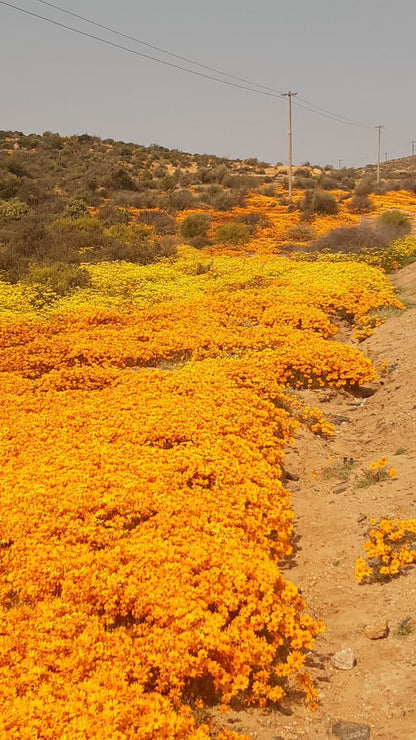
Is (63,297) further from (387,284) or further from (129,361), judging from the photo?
(387,284)

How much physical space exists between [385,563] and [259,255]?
21.1 metres

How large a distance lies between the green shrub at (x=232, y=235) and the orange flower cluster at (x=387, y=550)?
24.0 meters

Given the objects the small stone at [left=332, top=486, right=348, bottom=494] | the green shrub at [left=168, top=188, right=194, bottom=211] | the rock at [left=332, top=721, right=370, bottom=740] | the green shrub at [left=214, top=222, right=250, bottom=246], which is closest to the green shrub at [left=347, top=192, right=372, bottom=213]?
the green shrub at [left=168, top=188, right=194, bottom=211]

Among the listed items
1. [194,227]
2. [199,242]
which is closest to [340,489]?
[199,242]

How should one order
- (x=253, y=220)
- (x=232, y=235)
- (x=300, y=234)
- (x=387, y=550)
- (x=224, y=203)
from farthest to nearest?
Result: (x=224, y=203) → (x=253, y=220) → (x=300, y=234) → (x=232, y=235) → (x=387, y=550)

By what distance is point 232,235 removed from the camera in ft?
95.4

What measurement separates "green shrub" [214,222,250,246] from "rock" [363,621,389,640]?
25.4 meters

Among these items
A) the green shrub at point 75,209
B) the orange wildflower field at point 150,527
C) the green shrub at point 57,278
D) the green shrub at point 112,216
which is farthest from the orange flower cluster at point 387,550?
the green shrub at point 75,209

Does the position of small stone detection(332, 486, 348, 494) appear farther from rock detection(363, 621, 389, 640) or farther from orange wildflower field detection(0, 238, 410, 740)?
rock detection(363, 621, 389, 640)

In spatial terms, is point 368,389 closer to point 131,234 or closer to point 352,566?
point 352,566

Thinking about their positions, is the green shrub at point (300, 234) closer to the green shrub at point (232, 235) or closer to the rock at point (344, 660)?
the green shrub at point (232, 235)

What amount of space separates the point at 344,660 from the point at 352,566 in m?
1.37

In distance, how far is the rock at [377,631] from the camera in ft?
15.9

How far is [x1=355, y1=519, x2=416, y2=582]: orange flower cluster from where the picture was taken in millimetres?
5633
